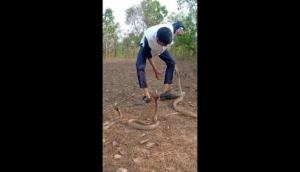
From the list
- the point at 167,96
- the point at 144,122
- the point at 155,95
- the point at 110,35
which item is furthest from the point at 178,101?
the point at 110,35

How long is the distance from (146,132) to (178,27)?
672 millimetres

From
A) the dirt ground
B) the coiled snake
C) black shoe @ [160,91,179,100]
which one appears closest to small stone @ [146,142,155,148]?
the dirt ground

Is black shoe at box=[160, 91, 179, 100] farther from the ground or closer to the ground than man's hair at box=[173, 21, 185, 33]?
closer to the ground

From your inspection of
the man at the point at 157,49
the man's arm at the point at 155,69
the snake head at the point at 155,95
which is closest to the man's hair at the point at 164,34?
the man at the point at 157,49

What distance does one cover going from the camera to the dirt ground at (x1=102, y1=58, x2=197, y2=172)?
180 cm

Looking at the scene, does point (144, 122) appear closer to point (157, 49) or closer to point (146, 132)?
point (146, 132)

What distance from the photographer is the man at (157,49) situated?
7.01ft

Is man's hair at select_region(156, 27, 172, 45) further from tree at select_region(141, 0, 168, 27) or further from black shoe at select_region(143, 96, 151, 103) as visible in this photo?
black shoe at select_region(143, 96, 151, 103)
